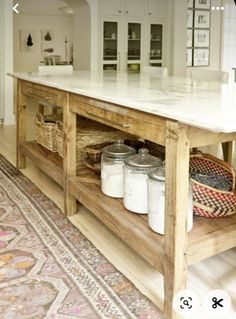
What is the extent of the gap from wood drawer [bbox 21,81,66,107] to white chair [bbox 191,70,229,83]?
49.6 inches

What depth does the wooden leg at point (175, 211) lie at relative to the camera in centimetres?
140

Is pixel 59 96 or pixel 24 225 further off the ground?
pixel 59 96

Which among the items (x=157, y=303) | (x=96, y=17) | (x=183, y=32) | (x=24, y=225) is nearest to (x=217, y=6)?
(x=183, y=32)

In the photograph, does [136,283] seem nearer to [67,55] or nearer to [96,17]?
[96,17]

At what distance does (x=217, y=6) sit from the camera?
7.41 m

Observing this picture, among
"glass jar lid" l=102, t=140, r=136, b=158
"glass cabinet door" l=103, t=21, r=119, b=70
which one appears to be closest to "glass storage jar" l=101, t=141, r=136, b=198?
"glass jar lid" l=102, t=140, r=136, b=158

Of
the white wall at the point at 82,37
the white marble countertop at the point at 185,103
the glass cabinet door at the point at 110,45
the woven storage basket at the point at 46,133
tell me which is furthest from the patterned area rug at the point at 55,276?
the glass cabinet door at the point at 110,45

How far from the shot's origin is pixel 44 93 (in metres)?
2.73

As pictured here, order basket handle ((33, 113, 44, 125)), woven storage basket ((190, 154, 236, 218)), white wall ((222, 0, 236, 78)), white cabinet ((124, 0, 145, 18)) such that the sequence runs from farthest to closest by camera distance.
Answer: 1. white wall ((222, 0, 236, 78))
2. white cabinet ((124, 0, 145, 18))
3. basket handle ((33, 113, 44, 125))
4. woven storage basket ((190, 154, 236, 218))

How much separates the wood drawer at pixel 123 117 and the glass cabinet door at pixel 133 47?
4.50 metres

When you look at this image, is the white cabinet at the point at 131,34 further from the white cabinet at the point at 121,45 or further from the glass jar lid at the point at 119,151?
the glass jar lid at the point at 119,151

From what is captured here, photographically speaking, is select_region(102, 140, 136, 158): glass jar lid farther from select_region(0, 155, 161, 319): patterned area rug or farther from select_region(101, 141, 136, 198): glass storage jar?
select_region(0, 155, 161, 319): patterned area rug

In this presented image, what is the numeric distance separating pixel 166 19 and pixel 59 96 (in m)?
4.84

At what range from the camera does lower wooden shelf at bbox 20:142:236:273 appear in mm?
1605
